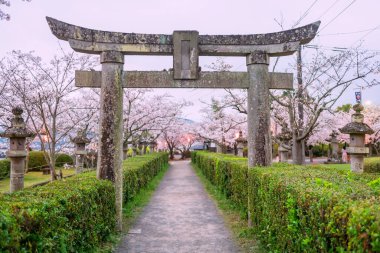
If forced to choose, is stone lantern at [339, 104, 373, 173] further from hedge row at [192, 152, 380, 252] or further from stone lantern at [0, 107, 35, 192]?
stone lantern at [0, 107, 35, 192]

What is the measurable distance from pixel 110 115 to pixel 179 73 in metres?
1.77

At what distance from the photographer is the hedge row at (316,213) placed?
2686 mm

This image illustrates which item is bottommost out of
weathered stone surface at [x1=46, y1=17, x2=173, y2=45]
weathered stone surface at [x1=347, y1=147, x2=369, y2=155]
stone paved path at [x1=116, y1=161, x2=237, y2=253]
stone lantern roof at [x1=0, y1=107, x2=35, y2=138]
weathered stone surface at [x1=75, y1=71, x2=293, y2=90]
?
stone paved path at [x1=116, y1=161, x2=237, y2=253]

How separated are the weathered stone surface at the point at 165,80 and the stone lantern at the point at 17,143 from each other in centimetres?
351

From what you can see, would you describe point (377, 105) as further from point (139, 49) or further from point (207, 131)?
point (139, 49)

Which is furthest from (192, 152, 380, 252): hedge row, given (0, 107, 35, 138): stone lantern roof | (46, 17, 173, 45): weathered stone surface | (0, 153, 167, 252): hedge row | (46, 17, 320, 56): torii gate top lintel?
(0, 107, 35, 138): stone lantern roof

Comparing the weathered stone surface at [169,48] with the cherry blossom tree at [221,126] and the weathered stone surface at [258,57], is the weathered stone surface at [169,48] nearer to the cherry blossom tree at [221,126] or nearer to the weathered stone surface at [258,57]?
the weathered stone surface at [258,57]

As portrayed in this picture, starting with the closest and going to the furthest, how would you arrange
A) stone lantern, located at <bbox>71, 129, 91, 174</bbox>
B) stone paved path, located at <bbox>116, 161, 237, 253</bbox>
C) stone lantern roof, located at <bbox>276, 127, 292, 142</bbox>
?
stone paved path, located at <bbox>116, 161, 237, 253</bbox>, stone lantern, located at <bbox>71, 129, 91, 174</bbox>, stone lantern roof, located at <bbox>276, 127, 292, 142</bbox>

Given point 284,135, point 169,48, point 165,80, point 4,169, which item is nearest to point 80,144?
Result: point 165,80

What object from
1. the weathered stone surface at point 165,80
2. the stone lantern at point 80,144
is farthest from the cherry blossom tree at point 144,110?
the weathered stone surface at point 165,80

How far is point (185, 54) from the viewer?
8.14 meters

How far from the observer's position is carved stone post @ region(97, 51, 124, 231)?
8023 millimetres

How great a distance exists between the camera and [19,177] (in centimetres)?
1093

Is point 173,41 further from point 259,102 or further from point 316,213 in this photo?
point 316,213
